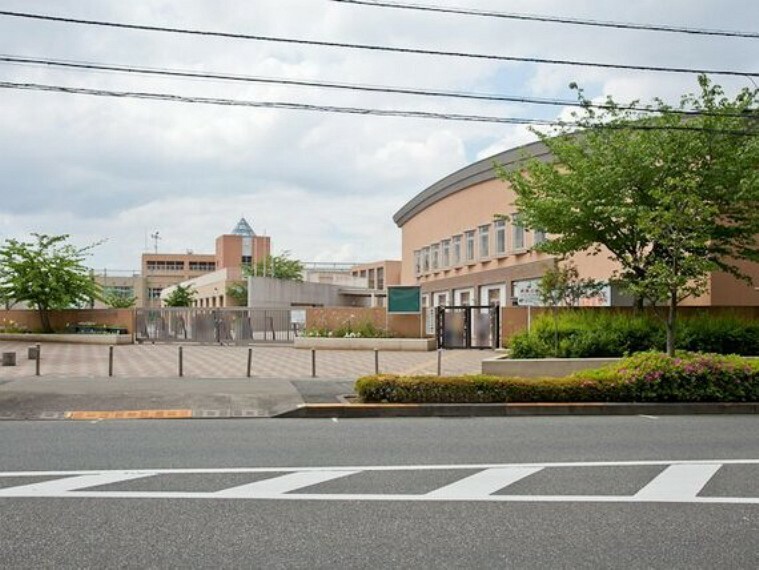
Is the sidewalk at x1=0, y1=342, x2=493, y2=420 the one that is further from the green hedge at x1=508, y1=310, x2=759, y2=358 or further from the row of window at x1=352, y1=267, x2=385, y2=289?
the row of window at x1=352, y1=267, x2=385, y2=289

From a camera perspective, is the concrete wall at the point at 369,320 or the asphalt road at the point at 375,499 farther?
the concrete wall at the point at 369,320

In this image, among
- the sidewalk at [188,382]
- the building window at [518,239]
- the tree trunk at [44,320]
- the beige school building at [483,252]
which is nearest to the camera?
the sidewalk at [188,382]

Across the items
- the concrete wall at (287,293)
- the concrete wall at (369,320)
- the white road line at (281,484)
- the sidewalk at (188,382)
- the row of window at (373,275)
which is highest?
the row of window at (373,275)

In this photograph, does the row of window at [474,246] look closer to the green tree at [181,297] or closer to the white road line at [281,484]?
the white road line at [281,484]

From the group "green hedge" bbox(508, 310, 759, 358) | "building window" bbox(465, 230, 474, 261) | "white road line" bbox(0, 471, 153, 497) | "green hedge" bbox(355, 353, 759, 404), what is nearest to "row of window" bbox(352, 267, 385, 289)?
"building window" bbox(465, 230, 474, 261)

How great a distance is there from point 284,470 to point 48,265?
101ft

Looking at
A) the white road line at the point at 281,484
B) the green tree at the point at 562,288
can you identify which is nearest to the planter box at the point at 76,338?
the green tree at the point at 562,288

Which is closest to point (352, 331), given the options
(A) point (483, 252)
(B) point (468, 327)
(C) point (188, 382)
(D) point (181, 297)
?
(B) point (468, 327)

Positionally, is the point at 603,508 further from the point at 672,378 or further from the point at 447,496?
the point at 672,378

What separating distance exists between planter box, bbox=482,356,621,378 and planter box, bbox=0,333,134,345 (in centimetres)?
2070

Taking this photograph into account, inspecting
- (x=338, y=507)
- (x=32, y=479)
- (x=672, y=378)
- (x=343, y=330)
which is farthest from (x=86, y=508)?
(x=343, y=330)

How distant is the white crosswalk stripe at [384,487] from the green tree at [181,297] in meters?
69.0

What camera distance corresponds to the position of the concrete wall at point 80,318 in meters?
37.2

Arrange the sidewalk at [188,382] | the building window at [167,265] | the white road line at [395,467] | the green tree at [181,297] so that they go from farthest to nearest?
the building window at [167,265] → the green tree at [181,297] → the sidewalk at [188,382] → the white road line at [395,467]
